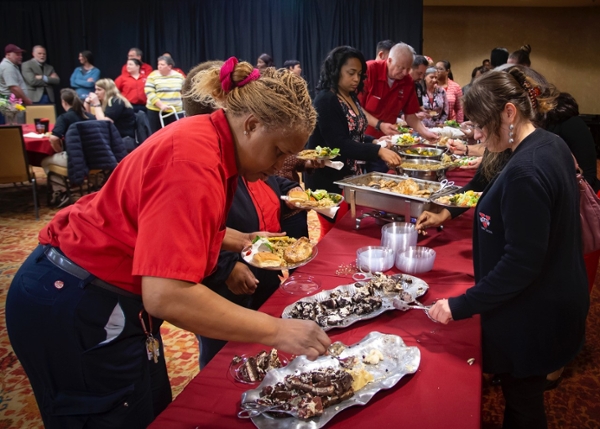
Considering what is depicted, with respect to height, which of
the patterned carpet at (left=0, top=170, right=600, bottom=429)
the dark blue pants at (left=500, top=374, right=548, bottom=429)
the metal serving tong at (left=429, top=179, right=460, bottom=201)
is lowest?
the patterned carpet at (left=0, top=170, right=600, bottom=429)

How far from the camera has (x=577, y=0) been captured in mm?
7738

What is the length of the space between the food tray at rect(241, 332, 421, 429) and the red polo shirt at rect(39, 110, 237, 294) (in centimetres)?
28

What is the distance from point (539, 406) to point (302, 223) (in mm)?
1167

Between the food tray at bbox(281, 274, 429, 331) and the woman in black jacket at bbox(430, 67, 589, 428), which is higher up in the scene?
the woman in black jacket at bbox(430, 67, 589, 428)

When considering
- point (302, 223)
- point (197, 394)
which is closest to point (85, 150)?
point (302, 223)

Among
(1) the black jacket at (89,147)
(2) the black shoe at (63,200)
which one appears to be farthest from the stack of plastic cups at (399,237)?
(2) the black shoe at (63,200)

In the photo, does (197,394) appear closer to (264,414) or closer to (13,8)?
(264,414)

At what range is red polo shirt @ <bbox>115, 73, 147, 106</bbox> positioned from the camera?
6559 millimetres

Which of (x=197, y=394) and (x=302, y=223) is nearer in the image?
(x=197, y=394)

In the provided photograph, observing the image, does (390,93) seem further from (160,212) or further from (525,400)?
(160,212)

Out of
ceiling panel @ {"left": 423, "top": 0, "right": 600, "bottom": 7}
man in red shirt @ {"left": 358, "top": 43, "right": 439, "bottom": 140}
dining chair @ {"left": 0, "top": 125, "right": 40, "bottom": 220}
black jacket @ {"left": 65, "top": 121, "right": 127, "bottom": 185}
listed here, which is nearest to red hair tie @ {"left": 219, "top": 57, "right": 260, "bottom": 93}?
man in red shirt @ {"left": 358, "top": 43, "right": 439, "bottom": 140}

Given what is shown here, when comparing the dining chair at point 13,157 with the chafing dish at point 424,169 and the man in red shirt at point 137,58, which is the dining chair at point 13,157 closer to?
the man in red shirt at point 137,58

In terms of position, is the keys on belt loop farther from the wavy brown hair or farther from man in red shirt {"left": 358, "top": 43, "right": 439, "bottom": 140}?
man in red shirt {"left": 358, "top": 43, "right": 439, "bottom": 140}

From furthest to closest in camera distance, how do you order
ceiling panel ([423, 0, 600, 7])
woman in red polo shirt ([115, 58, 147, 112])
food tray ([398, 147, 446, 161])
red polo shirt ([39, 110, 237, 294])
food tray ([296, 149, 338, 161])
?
ceiling panel ([423, 0, 600, 7]) < woman in red polo shirt ([115, 58, 147, 112]) < food tray ([398, 147, 446, 161]) < food tray ([296, 149, 338, 161]) < red polo shirt ([39, 110, 237, 294])
